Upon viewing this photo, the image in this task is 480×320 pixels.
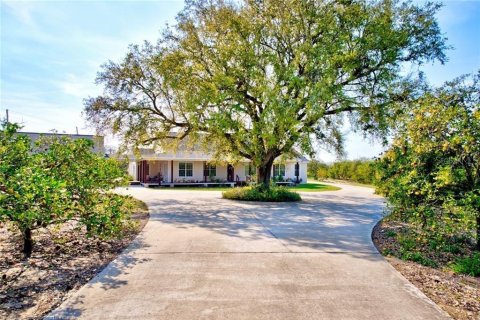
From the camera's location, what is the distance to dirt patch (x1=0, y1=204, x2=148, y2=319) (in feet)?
13.4

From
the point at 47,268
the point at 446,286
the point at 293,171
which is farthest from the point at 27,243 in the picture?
the point at 293,171

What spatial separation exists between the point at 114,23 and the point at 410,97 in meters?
13.0

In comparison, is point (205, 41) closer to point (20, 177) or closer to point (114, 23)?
point (114, 23)

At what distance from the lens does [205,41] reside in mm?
16312

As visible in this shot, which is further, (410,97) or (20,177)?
(410,97)

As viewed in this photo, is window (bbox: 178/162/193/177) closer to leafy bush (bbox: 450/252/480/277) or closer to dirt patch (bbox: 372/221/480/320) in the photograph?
dirt patch (bbox: 372/221/480/320)

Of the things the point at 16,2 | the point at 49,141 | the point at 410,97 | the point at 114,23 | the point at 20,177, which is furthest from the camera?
the point at 410,97

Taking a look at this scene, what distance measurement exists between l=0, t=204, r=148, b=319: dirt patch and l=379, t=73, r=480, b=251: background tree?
647 centimetres

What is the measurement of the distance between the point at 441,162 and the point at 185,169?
2571 cm

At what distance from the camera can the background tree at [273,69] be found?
14.2 m

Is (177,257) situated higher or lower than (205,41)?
lower

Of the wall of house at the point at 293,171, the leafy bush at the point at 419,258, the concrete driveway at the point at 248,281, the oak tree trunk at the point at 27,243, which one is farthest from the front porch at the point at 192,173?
the oak tree trunk at the point at 27,243

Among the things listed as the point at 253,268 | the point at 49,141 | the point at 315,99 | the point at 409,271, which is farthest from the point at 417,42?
the point at 49,141

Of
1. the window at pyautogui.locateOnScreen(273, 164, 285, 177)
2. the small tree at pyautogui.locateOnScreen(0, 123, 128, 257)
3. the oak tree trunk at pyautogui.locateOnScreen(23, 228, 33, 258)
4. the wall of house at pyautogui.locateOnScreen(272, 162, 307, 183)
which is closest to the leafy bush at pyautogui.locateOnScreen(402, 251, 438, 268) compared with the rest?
the small tree at pyautogui.locateOnScreen(0, 123, 128, 257)
